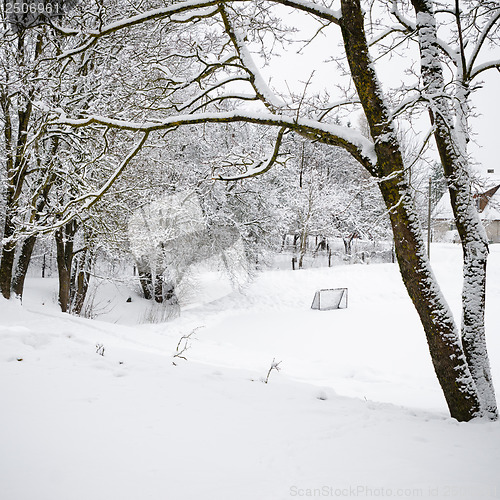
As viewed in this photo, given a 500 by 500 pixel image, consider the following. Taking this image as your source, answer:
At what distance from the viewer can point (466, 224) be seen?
12.8ft

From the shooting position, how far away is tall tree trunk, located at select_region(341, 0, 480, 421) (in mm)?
3572

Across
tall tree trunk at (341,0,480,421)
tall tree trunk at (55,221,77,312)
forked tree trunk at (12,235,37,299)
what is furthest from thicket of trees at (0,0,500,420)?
tall tree trunk at (55,221,77,312)

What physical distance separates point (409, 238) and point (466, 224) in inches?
32.0

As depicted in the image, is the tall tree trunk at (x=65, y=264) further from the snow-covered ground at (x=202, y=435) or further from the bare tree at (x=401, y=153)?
the bare tree at (x=401, y=153)

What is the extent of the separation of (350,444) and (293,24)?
494 centimetres

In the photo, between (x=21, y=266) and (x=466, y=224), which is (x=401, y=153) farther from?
(x=21, y=266)

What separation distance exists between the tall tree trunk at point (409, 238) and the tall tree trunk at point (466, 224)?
0.31m

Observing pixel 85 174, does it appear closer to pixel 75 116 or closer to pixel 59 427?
pixel 75 116

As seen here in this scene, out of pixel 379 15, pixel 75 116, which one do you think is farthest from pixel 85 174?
pixel 379 15

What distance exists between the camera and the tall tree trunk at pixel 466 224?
3727 millimetres

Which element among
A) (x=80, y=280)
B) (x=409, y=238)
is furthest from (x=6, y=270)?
(x=409, y=238)

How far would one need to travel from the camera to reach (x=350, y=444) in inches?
108

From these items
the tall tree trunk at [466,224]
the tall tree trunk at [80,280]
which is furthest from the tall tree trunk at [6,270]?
the tall tree trunk at [466,224]

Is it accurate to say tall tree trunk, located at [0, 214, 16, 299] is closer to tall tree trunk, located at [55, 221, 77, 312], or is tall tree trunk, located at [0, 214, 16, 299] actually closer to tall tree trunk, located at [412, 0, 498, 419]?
tall tree trunk, located at [55, 221, 77, 312]
